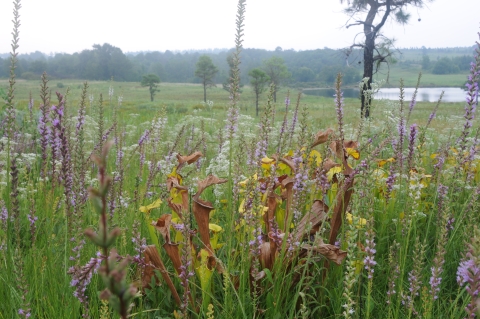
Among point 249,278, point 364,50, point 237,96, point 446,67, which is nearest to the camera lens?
point 237,96

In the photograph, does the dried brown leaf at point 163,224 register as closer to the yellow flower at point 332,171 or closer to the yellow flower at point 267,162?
the yellow flower at point 267,162

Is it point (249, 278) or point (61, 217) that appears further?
point (61, 217)

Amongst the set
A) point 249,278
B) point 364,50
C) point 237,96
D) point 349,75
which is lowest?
point 249,278

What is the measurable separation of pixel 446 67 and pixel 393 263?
529 ft

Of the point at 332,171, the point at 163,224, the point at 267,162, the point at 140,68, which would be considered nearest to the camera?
the point at 163,224

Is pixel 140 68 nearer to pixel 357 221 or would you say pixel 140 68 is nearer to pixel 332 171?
pixel 332 171

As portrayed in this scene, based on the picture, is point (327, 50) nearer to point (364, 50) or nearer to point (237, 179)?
point (364, 50)

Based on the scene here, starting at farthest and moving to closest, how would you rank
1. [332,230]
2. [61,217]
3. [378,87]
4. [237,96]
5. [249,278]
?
[61,217] → [378,87] → [332,230] → [249,278] → [237,96]

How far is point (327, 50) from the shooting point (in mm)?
145250

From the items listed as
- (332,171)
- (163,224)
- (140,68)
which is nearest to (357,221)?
(332,171)

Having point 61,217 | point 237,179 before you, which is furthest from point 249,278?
point 61,217

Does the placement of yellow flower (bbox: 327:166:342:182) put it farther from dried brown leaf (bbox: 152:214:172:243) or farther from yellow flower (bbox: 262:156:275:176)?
dried brown leaf (bbox: 152:214:172:243)

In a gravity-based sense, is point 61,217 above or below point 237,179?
below

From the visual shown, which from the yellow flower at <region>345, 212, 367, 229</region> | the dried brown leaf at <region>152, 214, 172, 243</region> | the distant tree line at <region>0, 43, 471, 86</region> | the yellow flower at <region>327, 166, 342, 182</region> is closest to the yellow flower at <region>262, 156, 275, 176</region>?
the yellow flower at <region>327, 166, 342, 182</region>
